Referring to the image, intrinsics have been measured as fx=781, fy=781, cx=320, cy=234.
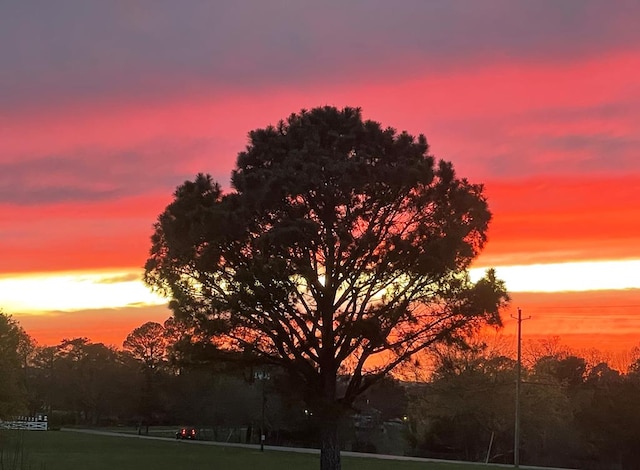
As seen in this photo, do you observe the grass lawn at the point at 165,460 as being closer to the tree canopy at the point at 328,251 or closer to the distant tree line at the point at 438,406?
the distant tree line at the point at 438,406

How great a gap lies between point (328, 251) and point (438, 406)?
164ft

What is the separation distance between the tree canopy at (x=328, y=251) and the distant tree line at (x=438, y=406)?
1602 cm

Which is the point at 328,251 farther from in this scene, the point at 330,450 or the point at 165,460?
the point at 165,460

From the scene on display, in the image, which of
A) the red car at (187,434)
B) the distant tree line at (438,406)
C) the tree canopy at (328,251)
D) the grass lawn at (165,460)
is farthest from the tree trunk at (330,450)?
the red car at (187,434)

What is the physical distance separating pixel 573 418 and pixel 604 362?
2423 centimetres

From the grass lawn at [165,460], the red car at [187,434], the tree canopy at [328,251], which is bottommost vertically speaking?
the red car at [187,434]

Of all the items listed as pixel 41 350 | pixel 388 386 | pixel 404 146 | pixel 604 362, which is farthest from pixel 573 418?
pixel 41 350

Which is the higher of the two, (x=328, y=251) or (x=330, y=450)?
(x=328, y=251)

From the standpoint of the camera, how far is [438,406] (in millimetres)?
68438

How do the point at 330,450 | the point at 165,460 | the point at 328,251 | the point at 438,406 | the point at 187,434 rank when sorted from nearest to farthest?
the point at 328,251, the point at 330,450, the point at 165,460, the point at 438,406, the point at 187,434

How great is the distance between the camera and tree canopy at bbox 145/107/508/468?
21.7 metres

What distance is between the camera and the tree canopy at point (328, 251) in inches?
853

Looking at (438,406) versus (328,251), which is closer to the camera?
(328,251)

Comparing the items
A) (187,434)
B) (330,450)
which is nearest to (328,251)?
(330,450)
